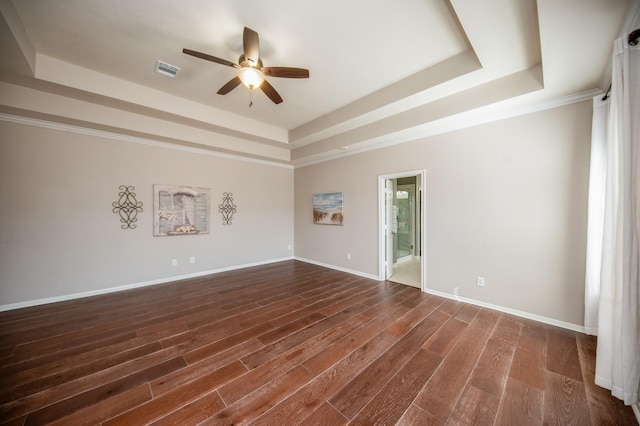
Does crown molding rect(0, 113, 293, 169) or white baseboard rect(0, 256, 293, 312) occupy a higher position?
crown molding rect(0, 113, 293, 169)

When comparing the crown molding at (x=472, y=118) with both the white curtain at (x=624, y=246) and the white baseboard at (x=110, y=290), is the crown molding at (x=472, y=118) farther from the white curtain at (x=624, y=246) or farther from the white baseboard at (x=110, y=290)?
the white baseboard at (x=110, y=290)

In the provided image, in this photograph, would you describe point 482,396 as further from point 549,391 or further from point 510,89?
point 510,89

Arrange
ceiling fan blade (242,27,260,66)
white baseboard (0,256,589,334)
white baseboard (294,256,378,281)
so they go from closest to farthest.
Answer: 1. ceiling fan blade (242,27,260,66)
2. white baseboard (0,256,589,334)
3. white baseboard (294,256,378,281)

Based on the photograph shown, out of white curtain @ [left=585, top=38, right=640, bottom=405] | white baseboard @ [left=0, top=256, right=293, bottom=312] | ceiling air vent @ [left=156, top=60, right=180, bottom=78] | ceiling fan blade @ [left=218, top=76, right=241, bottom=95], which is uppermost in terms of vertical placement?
ceiling air vent @ [left=156, top=60, right=180, bottom=78]

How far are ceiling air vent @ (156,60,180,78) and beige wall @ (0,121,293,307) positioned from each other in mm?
1890

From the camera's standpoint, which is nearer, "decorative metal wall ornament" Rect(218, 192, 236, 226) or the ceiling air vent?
the ceiling air vent

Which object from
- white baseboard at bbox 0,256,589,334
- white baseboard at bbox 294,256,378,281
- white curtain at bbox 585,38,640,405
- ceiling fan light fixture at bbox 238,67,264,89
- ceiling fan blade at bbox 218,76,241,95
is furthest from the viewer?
white baseboard at bbox 294,256,378,281

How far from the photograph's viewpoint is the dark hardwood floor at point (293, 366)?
153 cm

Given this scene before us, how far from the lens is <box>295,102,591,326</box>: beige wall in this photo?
2.59m

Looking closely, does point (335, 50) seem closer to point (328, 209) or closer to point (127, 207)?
point (328, 209)

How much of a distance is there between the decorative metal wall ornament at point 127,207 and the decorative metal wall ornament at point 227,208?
57.4 inches

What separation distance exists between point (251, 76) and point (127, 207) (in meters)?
3.45

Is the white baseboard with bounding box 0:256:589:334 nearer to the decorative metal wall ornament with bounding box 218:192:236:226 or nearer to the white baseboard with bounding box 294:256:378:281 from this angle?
the white baseboard with bounding box 294:256:378:281

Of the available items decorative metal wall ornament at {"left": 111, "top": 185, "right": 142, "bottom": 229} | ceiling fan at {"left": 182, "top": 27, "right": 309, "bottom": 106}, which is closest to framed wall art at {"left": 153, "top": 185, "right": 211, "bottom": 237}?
decorative metal wall ornament at {"left": 111, "top": 185, "right": 142, "bottom": 229}
